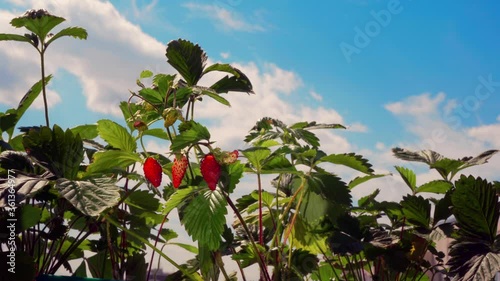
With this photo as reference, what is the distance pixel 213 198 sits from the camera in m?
1.04

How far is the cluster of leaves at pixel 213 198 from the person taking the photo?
39.3 inches

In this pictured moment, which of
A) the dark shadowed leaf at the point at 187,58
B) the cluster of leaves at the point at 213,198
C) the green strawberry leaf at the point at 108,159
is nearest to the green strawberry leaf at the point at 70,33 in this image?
the cluster of leaves at the point at 213,198

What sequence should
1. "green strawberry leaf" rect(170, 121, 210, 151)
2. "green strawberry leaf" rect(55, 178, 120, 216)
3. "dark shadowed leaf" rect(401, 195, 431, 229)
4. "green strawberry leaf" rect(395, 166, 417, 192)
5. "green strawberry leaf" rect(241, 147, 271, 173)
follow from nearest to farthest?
1. "green strawberry leaf" rect(55, 178, 120, 216)
2. "green strawberry leaf" rect(170, 121, 210, 151)
3. "green strawberry leaf" rect(241, 147, 271, 173)
4. "dark shadowed leaf" rect(401, 195, 431, 229)
5. "green strawberry leaf" rect(395, 166, 417, 192)

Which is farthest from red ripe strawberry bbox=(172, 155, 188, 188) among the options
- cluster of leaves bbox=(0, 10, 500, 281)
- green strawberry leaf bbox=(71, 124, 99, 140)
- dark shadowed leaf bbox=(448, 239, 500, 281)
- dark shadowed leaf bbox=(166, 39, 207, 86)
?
dark shadowed leaf bbox=(448, 239, 500, 281)

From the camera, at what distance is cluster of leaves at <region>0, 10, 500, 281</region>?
1.00 meters

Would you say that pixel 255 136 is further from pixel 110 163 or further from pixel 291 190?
pixel 110 163

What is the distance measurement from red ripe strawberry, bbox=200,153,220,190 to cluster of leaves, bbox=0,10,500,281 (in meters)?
0.02

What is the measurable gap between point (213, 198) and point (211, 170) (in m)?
0.06

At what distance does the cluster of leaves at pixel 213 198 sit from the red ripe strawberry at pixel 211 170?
0.02 metres

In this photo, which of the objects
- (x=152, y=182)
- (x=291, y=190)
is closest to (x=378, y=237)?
(x=291, y=190)

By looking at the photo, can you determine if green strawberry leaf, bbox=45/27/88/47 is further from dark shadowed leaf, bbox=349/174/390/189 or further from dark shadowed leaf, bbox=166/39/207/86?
dark shadowed leaf, bbox=349/174/390/189

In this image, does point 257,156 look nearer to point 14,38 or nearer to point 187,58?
point 187,58

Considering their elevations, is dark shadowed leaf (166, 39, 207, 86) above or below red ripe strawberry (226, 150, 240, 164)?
above

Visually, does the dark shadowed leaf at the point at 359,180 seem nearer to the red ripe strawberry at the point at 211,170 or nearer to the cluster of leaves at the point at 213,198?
the cluster of leaves at the point at 213,198
